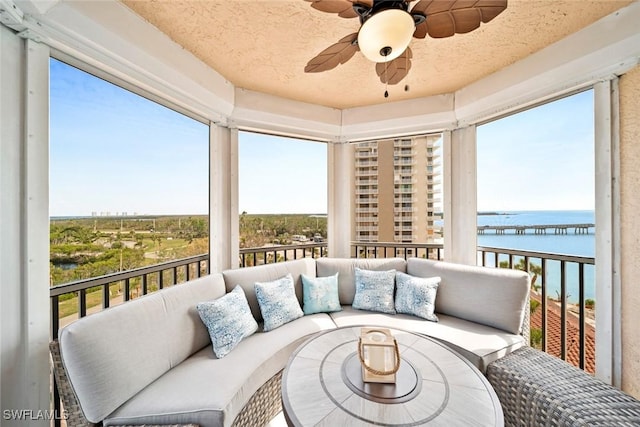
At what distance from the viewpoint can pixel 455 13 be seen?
4.03 feet

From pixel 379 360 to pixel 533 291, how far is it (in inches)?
86.7

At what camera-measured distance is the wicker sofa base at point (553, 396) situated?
1.19 m

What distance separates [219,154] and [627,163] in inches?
134

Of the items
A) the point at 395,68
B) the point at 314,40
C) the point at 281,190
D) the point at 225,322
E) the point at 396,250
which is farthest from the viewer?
the point at 396,250

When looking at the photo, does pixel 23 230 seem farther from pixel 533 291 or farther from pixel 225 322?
pixel 533 291

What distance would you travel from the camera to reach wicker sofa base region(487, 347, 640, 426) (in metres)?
1.19

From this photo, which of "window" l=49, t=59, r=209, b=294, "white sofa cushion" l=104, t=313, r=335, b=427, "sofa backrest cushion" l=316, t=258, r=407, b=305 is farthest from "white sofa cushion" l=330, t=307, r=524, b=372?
"window" l=49, t=59, r=209, b=294

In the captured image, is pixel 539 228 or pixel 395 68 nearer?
pixel 395 68

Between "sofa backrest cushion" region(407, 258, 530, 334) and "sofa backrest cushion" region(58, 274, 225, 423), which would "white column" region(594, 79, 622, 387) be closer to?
"sofa backrest cushion" region(407, 258, 530, 334)

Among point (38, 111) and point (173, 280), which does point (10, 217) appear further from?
point (173, 280)

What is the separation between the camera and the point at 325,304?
99.0 inches

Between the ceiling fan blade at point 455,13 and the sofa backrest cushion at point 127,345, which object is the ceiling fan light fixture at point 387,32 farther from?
the sofa backrest cushion at point 127,345

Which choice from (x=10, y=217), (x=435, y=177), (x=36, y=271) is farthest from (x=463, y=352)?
(x=10, y=217)

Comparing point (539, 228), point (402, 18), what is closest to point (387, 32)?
point (402, 18)
